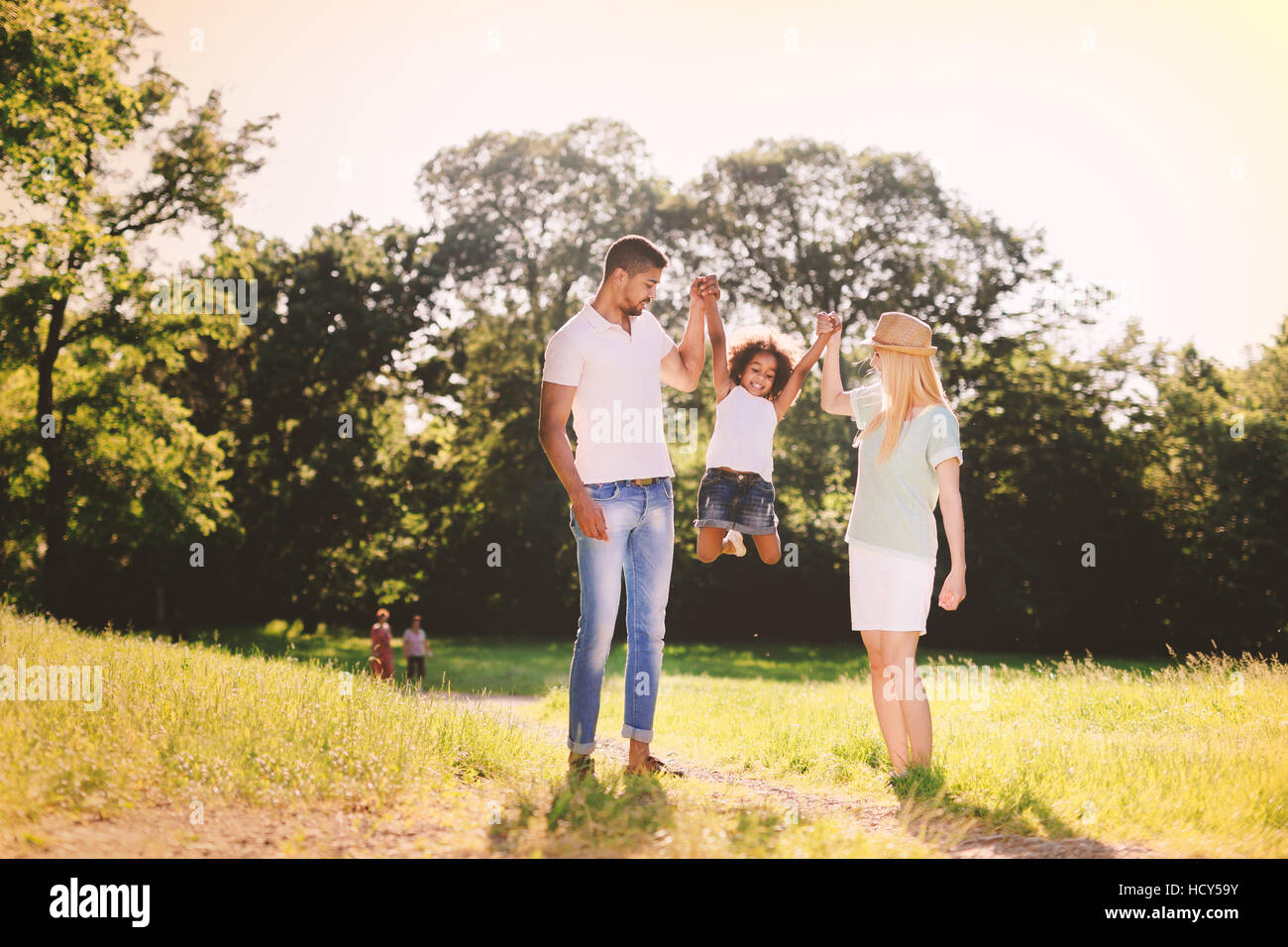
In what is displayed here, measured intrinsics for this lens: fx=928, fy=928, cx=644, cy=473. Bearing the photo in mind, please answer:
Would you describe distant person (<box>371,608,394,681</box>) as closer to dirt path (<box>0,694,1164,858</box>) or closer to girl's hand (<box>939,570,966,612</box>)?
dirt path (<box>0,694,1164,858</box>)

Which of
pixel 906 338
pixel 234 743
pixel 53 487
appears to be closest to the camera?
pixel 234 743

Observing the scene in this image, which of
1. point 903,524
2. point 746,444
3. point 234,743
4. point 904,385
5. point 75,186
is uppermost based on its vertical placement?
point 75,186

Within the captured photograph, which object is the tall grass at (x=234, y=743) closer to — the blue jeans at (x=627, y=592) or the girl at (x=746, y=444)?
the blue jeans at (x=627, y=592)

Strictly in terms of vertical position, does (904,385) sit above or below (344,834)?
above

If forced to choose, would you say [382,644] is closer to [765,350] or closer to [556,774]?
[556,774]

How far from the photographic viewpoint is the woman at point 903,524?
504 centimetres

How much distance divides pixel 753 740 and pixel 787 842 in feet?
11.7

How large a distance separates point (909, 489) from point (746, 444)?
1296mm

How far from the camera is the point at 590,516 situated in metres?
4.71

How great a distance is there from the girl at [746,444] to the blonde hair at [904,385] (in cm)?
65

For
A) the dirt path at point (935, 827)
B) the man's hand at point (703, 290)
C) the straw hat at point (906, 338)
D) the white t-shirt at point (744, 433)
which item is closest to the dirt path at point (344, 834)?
the dirt path at point (935, 827)

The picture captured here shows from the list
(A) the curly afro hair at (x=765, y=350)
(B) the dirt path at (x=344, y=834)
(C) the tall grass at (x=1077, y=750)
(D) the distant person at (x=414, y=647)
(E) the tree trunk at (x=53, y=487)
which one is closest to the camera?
(B) the dirt path at (x=344, y=834)

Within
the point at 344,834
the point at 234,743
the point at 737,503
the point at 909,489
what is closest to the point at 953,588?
the point at 909,489
